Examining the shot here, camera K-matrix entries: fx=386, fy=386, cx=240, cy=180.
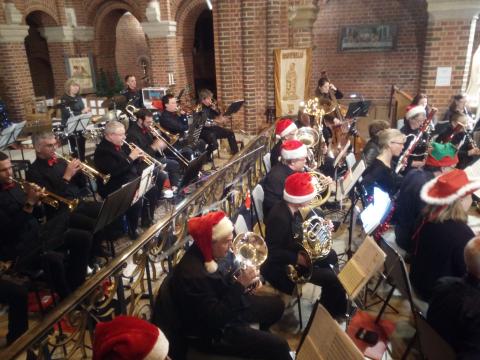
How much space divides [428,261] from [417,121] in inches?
141

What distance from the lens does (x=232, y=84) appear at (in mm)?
8703

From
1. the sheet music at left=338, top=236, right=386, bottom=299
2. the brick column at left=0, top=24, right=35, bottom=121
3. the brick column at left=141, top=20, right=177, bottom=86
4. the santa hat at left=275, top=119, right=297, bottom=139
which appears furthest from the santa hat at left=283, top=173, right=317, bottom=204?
the brick column at left=0, top=24, right=35, bottom=121

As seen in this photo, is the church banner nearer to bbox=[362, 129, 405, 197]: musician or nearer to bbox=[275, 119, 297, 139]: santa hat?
bbox=[275, 119, 297, 139]: santa hat

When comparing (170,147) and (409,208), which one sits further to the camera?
(170,147)

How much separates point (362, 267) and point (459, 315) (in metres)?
0.74

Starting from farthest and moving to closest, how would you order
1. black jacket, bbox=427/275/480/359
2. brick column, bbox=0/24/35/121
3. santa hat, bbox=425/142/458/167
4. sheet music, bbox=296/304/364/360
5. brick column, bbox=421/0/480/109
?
brick column, bbox=0/24/35/121, brick column, bbox=421/0/480/109, santa hat, bbox=425/142/458/167, black jacket, bbox=427/275/480/359, sheet music, bbox=296/304/364/360

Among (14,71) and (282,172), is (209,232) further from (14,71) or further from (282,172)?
(14,71)

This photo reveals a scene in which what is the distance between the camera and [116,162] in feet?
17.0

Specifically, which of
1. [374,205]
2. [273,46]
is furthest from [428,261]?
[273,46]

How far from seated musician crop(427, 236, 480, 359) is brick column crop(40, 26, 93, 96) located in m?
14.1

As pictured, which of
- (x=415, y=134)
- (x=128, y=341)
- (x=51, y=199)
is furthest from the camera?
(x=415, y=134)

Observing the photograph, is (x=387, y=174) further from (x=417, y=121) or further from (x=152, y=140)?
(x=152, y=140)

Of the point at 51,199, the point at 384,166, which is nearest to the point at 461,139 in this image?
the point at 384,166

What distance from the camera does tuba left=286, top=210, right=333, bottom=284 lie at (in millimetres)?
3416
